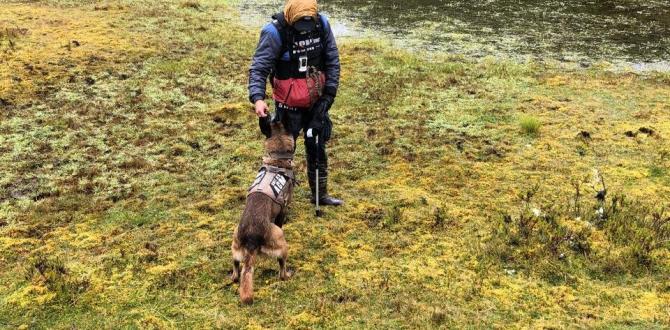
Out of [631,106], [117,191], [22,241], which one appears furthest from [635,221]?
[22,241]

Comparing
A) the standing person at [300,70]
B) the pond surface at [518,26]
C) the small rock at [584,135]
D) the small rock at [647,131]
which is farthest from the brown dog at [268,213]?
the pond surface at [518,26]

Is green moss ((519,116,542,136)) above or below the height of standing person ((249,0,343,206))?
below

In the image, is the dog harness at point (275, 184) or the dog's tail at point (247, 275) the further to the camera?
the dog harness at point (275, 184)

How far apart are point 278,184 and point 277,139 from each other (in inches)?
20.8

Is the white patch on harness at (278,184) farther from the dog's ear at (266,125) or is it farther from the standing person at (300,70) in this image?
the standing person at (300,70)

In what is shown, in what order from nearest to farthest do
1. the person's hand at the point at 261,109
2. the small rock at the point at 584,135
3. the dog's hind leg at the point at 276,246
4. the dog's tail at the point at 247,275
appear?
the dog's tail at the point at 247,275 < the dog's hind leg at the point at 276,246 < the person's hand at the point at 261,109 < the small rock at the point at 584,135

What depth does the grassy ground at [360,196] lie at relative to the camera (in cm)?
462

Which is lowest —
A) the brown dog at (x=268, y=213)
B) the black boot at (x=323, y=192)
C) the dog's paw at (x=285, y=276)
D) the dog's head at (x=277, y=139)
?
the dog's paw at (x=285, y=276)

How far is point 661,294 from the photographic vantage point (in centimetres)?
465

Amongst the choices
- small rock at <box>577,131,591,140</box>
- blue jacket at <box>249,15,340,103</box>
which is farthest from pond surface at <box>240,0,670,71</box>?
blue jacket at <box>249,15,340,103</box>

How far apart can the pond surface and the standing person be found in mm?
6623

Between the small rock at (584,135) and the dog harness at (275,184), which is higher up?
the dog harness at (275,184)

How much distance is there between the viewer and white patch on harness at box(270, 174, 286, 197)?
16.2ft

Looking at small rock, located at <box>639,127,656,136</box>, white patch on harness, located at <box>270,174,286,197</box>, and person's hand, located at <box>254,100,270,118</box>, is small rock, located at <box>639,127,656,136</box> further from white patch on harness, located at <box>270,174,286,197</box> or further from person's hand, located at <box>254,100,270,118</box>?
person's hand, located at <box>254,100,270,118</box>
